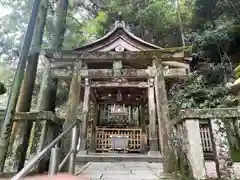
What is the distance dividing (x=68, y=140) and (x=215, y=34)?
13.5 m

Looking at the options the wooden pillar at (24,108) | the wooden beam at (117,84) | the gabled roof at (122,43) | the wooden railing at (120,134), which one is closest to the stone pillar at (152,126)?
the wooden beam at (117,84)

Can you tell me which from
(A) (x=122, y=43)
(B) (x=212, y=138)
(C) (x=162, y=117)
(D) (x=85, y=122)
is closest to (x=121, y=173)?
(C) (x=162, y=117)

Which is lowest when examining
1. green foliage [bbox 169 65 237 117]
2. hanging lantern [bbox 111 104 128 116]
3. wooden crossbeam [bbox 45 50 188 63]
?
hanging lantern [bbox 111 104 128 116]

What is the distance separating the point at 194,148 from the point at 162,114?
1.67m

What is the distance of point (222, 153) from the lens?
2686mm

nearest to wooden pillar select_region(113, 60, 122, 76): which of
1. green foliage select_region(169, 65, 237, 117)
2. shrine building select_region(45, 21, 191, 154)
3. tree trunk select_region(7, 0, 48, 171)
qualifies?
shrine building select_region(45, 21, 191, 154)

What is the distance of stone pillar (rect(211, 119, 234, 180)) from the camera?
2.62 meters

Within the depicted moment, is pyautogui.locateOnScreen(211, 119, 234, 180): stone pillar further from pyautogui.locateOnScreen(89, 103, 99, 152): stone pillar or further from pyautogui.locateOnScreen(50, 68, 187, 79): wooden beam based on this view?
pyautogui.locateOnScreen(89, 103, 99, 152): stone pillar

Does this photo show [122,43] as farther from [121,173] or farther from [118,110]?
[118,110]

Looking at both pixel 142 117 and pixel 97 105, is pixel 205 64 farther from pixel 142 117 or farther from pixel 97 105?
pixel 97 105

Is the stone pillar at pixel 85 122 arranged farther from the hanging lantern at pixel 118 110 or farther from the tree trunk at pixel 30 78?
the hanging lantern at pixel 118 110

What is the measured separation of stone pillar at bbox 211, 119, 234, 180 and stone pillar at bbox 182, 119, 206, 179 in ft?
0.71

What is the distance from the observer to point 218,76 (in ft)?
46.4

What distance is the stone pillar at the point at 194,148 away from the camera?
9.06 ft
